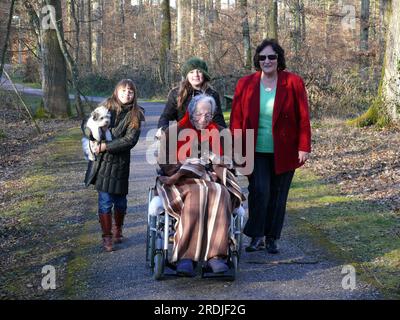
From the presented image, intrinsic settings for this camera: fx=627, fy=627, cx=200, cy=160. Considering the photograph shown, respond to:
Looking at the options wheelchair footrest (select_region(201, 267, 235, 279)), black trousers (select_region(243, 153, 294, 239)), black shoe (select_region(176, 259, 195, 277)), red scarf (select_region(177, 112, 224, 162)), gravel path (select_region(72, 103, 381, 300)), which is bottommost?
gravel path (select_region(72, 103, 381, 300))

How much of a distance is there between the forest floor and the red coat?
1.05 metres

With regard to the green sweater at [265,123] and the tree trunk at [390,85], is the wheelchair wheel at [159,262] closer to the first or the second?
the green sweater at [265,123]

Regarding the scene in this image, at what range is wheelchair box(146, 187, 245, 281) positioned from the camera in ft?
16.2

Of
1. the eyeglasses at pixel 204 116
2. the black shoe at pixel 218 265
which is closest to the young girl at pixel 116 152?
the eyeglasses at pixel 204 116

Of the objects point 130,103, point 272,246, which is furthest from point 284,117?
point 130,103

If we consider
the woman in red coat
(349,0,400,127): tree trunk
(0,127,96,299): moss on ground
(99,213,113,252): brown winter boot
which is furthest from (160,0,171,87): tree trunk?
the woman in red coat

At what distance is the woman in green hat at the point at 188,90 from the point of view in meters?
5.84

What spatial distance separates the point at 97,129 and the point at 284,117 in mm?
1715

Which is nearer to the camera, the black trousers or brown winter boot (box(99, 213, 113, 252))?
the black trousers

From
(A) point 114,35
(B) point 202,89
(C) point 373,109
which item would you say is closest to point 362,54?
(C) point 373,109

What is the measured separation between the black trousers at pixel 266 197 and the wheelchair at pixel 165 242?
514 millimetres

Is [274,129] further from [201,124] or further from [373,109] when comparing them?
[373,109]

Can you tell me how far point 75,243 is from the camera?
6234mm

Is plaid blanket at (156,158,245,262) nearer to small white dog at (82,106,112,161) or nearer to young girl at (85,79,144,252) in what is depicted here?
young girl at (85,79,144,252)
